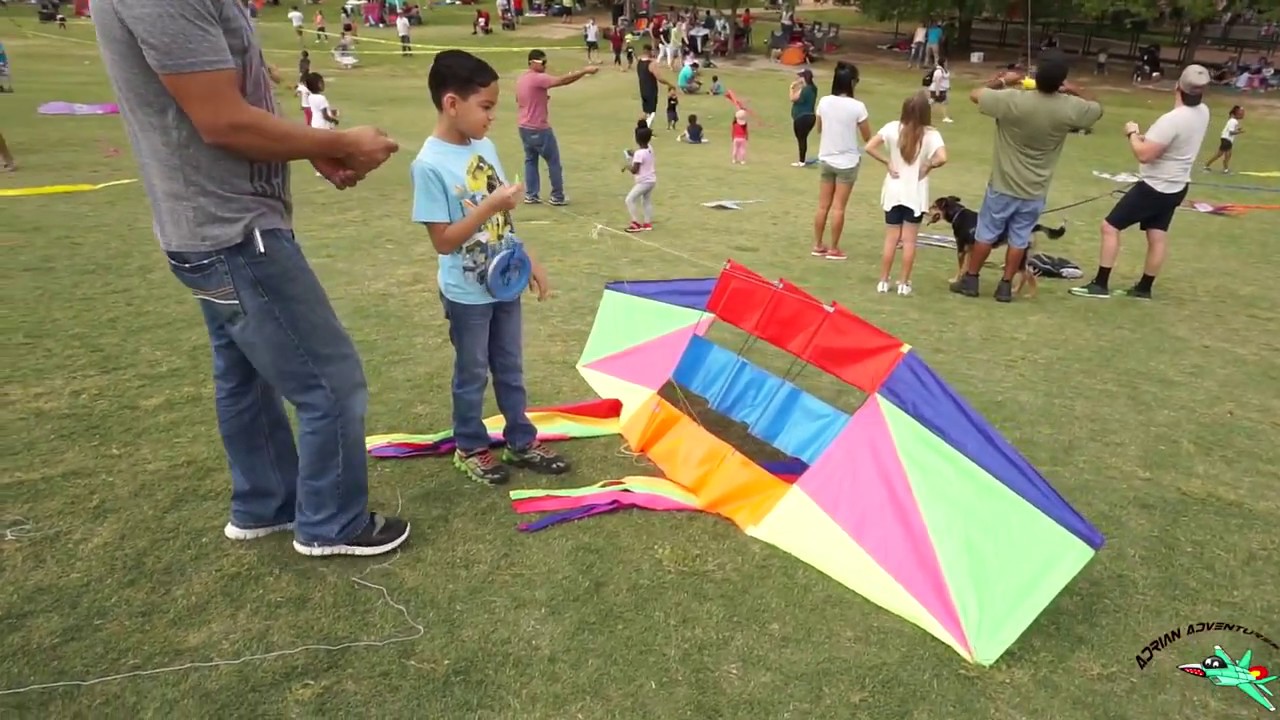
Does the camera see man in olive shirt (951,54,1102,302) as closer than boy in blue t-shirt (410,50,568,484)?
No

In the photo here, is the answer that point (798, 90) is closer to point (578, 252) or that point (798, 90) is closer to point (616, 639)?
point (578, 252)

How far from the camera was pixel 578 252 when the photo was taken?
7.63 metres

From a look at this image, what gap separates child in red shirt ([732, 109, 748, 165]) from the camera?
1298 centimetres

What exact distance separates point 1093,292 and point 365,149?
6435mm

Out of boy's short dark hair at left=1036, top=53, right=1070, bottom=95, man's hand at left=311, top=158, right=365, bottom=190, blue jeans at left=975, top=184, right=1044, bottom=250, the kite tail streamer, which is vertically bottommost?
the kite tail streamer

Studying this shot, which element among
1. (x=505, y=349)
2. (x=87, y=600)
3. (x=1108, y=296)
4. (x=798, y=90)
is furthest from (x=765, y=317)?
(x=798, y=90)

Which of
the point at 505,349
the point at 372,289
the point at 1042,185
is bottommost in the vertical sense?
the point at 372,289

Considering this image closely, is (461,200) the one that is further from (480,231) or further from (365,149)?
(365,149)

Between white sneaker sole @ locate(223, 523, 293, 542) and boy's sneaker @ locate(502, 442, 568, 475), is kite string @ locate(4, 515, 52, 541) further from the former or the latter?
boy's sneaker @ locate(502, 442, 568, 475)

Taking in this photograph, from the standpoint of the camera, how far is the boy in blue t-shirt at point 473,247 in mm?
3084

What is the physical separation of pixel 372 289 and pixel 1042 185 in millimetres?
5311

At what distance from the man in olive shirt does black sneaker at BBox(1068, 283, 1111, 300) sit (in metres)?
0.64

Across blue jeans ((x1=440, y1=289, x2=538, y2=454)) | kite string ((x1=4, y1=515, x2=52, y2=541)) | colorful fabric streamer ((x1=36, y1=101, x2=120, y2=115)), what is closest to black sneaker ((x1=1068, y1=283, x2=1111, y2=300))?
blue jeans ((x1=440, y1=289, x2=538, y2=454))

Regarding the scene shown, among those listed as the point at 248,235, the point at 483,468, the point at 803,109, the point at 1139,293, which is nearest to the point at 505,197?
the point at 248,235
